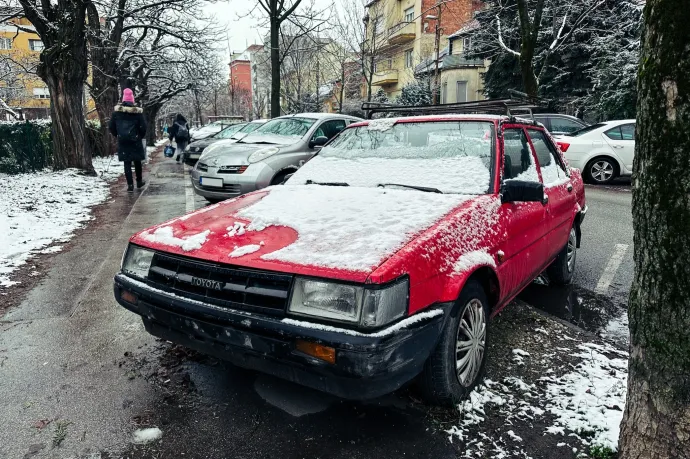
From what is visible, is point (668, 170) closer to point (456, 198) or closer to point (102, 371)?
point (456, 198)

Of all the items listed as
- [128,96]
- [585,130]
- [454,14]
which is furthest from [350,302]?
[454,14]

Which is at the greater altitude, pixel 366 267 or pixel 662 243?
pixel 662 243

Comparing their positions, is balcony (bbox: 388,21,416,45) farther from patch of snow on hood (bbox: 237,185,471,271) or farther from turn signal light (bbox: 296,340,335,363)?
turn signal light (bbox: 296,340,335,363)

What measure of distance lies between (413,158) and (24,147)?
481 inches

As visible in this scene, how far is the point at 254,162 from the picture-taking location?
777 centimetres

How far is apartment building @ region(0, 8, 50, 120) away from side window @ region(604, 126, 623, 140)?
17662mm

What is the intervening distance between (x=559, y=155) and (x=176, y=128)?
658 inches

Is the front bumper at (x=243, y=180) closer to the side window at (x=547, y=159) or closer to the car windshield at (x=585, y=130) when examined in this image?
the side window at (x=547, y=159)

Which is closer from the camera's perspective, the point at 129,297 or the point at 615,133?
the point at 129,297

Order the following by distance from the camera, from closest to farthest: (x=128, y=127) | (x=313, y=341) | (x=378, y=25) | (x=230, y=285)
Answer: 1. (x=313, y=341)
2. (x=230, y=285)
3. (x=128, y=127)
4. (x=378, y=25)

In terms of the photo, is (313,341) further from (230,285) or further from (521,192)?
(521,192)

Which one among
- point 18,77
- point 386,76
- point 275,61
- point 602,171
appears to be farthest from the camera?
point 18,77

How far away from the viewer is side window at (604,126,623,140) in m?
11.9

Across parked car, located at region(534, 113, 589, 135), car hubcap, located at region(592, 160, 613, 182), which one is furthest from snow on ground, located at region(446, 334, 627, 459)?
parked car, located at region(534, 113, 589, 135)
